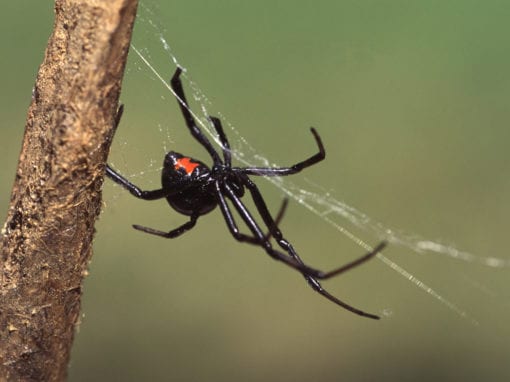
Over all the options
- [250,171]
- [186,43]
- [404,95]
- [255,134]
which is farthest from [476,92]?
[250,171]

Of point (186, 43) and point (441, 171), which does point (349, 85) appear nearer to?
point (441, 171)

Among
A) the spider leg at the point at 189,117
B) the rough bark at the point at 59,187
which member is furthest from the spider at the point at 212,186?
the rough bark at the point at 59,187

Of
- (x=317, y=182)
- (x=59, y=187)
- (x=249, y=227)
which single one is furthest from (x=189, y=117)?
(x=317, y=182)

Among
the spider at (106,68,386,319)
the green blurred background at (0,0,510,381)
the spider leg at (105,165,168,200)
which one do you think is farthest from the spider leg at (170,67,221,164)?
the green blurred background at (0,0,510,381)

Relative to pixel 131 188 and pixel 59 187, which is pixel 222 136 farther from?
pixel 59 187

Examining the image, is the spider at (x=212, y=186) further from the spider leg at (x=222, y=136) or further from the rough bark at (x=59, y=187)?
the rough bark at (x=59, y=187)
